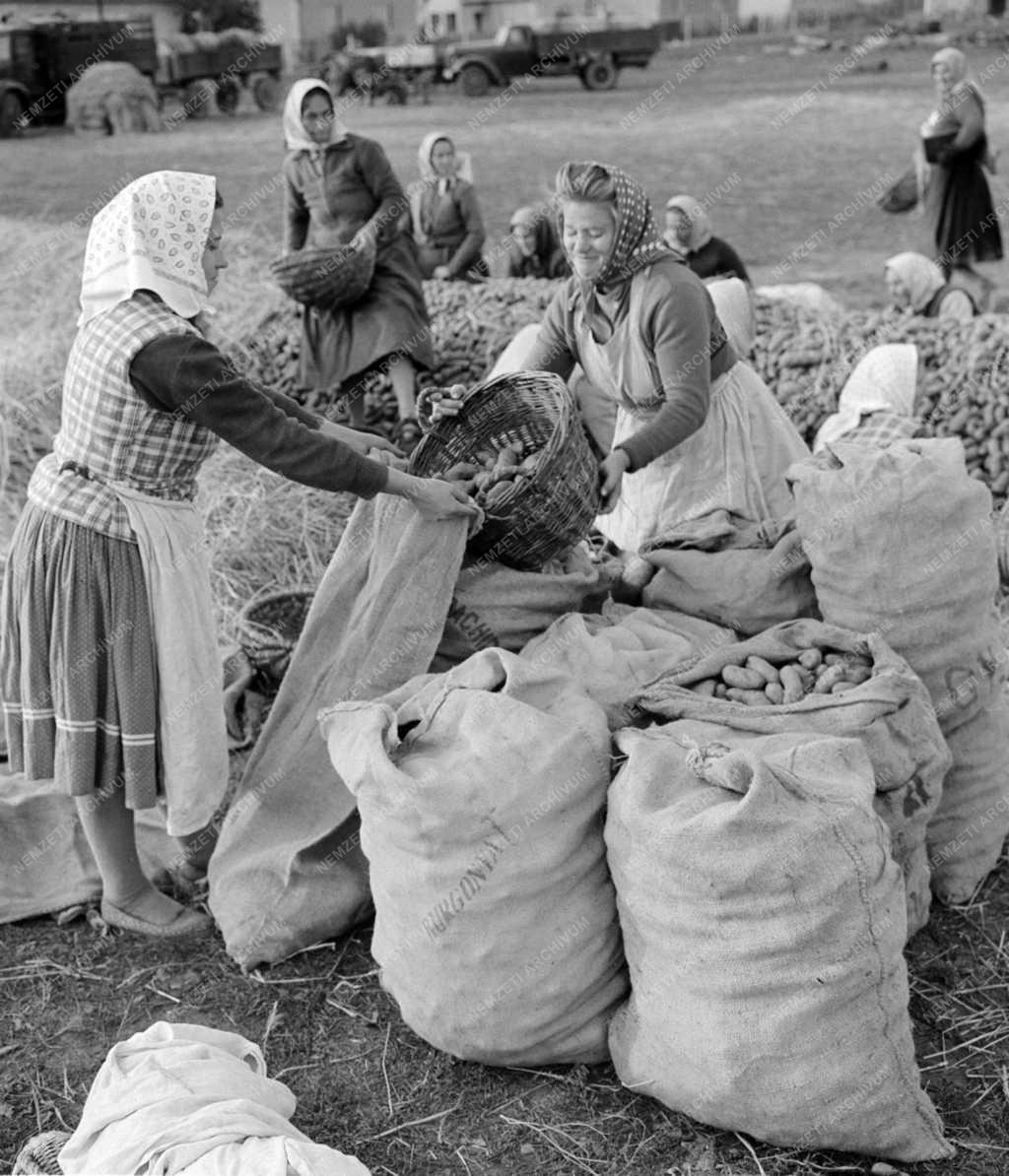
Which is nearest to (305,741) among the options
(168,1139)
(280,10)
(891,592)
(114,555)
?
(114,555)

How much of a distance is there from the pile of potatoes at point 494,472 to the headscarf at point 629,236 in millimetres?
493

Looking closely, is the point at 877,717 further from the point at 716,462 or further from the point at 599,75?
the point at 599,75

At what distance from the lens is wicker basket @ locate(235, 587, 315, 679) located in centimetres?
370

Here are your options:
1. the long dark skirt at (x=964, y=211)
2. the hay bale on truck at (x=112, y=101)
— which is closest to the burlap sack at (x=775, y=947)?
the long dark skirt at (x=964, y=211)

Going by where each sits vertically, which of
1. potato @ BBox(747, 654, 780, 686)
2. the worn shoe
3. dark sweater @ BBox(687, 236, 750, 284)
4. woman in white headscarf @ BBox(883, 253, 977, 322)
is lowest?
the worn shoe

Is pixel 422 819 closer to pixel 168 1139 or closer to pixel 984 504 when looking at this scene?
pixel 168 1139

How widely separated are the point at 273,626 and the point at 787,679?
71.3 inches

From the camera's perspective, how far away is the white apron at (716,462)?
366cm

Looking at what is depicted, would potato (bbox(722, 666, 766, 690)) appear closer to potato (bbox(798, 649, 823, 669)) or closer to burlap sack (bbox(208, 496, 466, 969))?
potato (bbox(798, 649, 823, 669))

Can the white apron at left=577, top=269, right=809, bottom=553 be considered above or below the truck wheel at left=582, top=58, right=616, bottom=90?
above

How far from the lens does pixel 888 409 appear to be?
4.45m

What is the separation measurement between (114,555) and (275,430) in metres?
0.43

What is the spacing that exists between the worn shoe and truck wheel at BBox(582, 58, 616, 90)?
2209 cm

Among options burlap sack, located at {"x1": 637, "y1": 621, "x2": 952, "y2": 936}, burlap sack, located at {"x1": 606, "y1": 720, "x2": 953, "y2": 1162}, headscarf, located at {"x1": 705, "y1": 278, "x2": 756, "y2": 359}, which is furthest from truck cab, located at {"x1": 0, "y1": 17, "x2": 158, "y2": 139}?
burlap sack, located at {"x1": 606, "y1": 720, "x2": 953, "y2": 1162}
